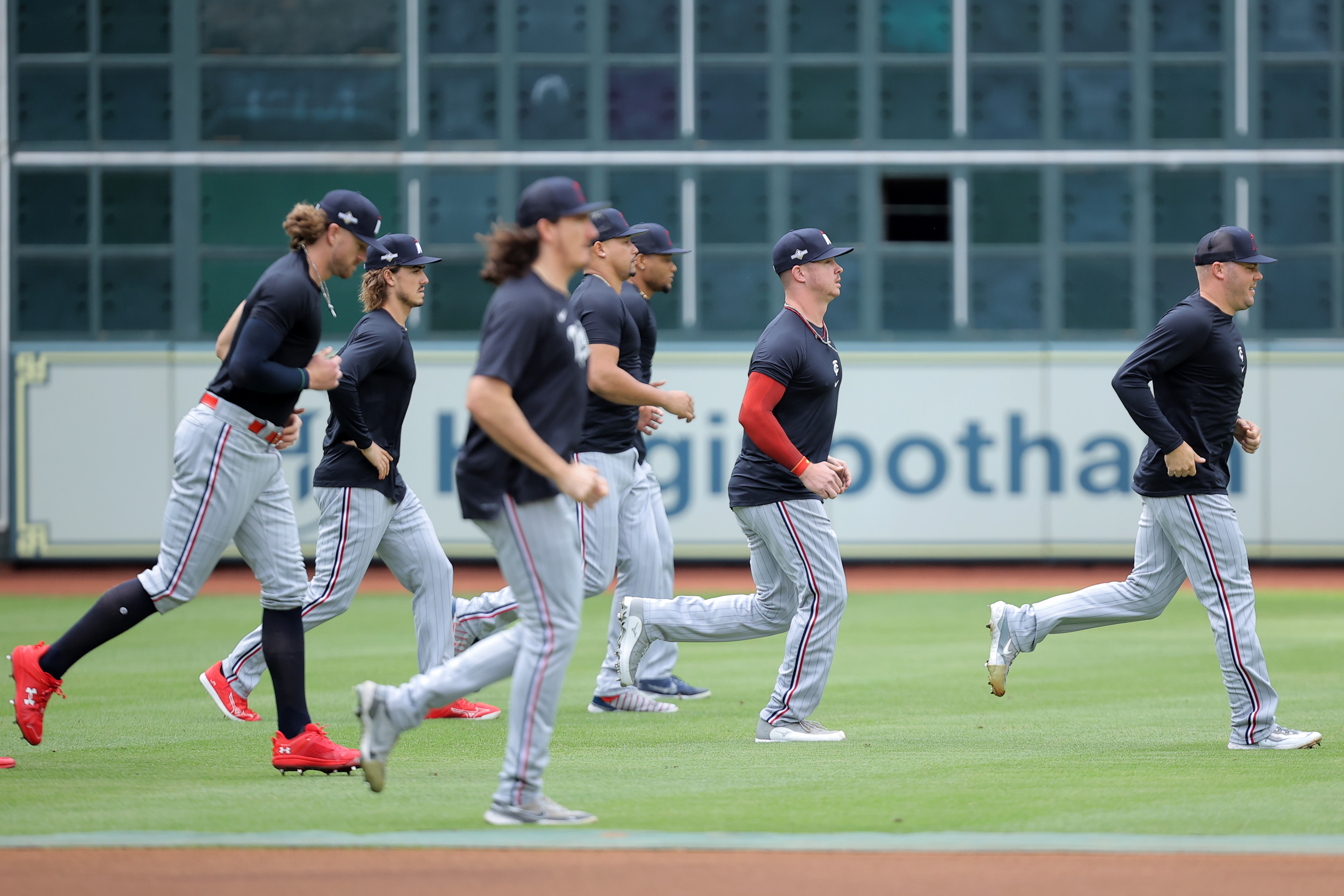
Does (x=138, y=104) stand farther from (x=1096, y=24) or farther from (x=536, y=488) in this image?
(x=536, y=488)

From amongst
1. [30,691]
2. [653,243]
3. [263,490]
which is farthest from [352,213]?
[653,243]

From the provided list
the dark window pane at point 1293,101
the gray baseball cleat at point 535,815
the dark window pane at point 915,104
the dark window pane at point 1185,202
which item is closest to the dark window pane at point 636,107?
the dark window pane at point 915,104

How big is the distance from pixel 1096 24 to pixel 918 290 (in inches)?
121

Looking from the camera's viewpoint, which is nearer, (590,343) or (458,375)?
(590,343)

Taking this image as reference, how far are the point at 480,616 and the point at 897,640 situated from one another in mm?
3995

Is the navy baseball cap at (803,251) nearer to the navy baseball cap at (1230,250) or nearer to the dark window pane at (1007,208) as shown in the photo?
the navy baseball cap at (1230,250)

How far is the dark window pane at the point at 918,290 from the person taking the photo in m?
16.1

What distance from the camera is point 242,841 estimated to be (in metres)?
4.72

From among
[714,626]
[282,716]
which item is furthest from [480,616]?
[282,716]

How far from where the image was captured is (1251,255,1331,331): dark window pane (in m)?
15.9

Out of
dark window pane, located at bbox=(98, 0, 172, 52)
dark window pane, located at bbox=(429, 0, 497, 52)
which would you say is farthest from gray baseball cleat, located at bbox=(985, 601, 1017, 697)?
dark window pane, located at bbox=(98, 0, 172, 52)

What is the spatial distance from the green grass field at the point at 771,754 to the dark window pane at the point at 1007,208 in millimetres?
6111

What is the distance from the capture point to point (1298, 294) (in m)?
15.9

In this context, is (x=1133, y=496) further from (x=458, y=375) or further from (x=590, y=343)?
(x=590, y=343)
